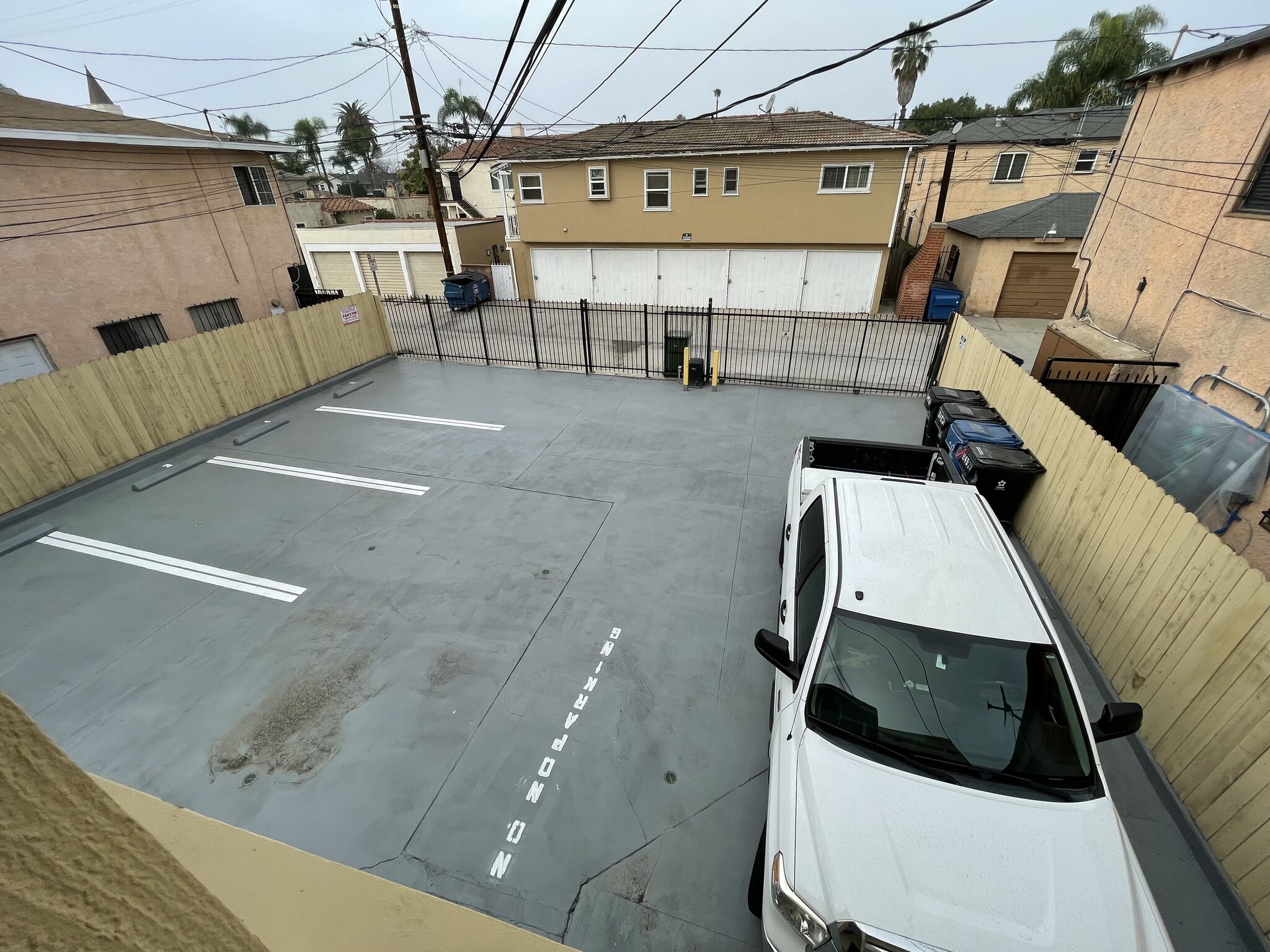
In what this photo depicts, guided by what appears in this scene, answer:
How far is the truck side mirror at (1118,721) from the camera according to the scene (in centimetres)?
306

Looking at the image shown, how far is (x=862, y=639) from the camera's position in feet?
11.1

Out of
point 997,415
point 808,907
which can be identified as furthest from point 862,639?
point 997,415

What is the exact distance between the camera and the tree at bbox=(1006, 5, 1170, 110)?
2547 cm

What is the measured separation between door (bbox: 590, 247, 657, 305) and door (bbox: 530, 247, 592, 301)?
371 mm

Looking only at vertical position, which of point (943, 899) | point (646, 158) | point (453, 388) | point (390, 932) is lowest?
point (453, 388)

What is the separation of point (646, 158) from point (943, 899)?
65.4ft

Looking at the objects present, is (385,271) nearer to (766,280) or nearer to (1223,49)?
(766,280)

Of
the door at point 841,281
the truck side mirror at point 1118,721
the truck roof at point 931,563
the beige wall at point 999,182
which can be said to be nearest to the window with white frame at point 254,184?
the door at point 841,281

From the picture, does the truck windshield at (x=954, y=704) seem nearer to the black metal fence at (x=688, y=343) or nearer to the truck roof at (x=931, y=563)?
the truck roof at (x=931, y=563)

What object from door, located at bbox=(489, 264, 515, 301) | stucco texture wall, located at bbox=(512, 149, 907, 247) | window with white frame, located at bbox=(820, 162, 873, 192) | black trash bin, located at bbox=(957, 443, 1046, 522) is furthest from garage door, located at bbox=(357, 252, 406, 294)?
black trash bin, located at bbox=(957, 443, 1046, 522)

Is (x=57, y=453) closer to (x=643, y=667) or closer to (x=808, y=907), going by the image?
(x=643, y=667)

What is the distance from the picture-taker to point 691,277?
19.6 m

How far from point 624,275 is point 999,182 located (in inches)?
658

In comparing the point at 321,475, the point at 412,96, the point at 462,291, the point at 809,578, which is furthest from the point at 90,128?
the point at 809,578
